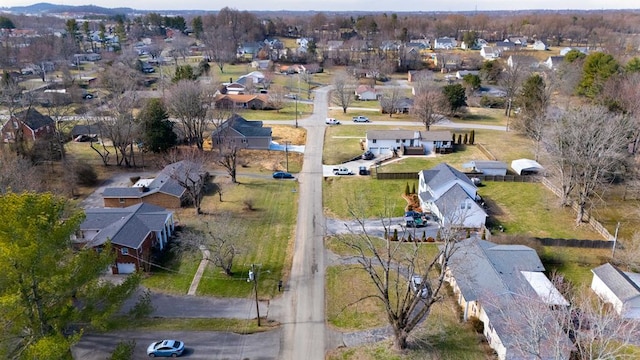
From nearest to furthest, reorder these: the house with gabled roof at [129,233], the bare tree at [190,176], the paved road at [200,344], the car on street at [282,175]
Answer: the paved road at [200,344]
the house with gabled roof at [129,233]
the bare tree at [190,176]
the car on street at [282,175]

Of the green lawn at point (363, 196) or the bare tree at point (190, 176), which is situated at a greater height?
the bare tree at point (190, 176)

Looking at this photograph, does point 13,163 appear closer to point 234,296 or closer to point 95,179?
point 95,179

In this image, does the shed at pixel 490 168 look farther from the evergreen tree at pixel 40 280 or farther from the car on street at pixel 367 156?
the evergreen tree at pixel 40 280

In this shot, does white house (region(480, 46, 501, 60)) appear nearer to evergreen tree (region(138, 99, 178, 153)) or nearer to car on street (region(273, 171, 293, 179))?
car on street (region(273, 171, 293, 179))

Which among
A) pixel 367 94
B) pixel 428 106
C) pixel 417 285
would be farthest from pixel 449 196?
pixel 367 94

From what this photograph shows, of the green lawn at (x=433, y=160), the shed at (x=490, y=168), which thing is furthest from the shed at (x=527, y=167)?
the green lawn at (x=433, y=160)

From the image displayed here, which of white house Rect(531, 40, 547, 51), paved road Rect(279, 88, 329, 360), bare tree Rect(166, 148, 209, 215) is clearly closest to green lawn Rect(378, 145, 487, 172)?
paved road Rect(279, 88, 329, 360)

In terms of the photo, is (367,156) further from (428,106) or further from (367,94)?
(367,94)
